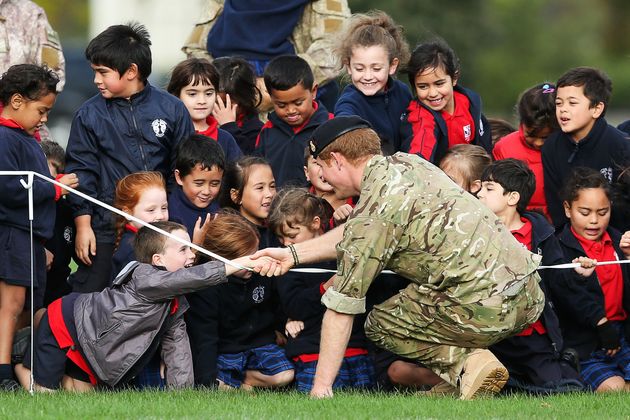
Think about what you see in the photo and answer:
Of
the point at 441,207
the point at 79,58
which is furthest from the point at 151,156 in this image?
the point at 79,58

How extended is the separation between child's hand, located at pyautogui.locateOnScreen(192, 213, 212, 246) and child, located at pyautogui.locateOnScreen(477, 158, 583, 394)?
200cm

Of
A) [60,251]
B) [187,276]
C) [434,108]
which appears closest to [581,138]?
[434,108]

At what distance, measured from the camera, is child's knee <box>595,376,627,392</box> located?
954 centimetres

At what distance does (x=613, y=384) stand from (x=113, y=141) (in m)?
4.06

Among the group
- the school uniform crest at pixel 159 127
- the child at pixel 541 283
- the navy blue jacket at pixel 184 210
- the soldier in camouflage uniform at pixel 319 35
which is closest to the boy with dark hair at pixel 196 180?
the navy blue jacket at pixel 184 210

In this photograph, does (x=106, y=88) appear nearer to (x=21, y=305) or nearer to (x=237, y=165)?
(x=237, y=165)

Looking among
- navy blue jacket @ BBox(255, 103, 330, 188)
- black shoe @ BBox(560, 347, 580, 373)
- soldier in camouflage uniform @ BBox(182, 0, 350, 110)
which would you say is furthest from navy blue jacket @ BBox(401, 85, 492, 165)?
black shoe @ BBox(560, 347, 580, 373)

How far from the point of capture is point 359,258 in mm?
8383

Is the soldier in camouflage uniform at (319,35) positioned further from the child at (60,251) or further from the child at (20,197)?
the child at (20,197)

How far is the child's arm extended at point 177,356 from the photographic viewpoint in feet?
30.2

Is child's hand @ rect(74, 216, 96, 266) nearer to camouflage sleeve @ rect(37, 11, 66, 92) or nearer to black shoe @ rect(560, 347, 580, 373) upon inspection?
camouflage sleeve @ rect(37, 11, 66, 92)

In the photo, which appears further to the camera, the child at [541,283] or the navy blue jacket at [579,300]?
the navy blue jacket at [579,300]

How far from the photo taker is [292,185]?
34.6 feet

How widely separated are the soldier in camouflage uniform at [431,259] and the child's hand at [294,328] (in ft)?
2.95
